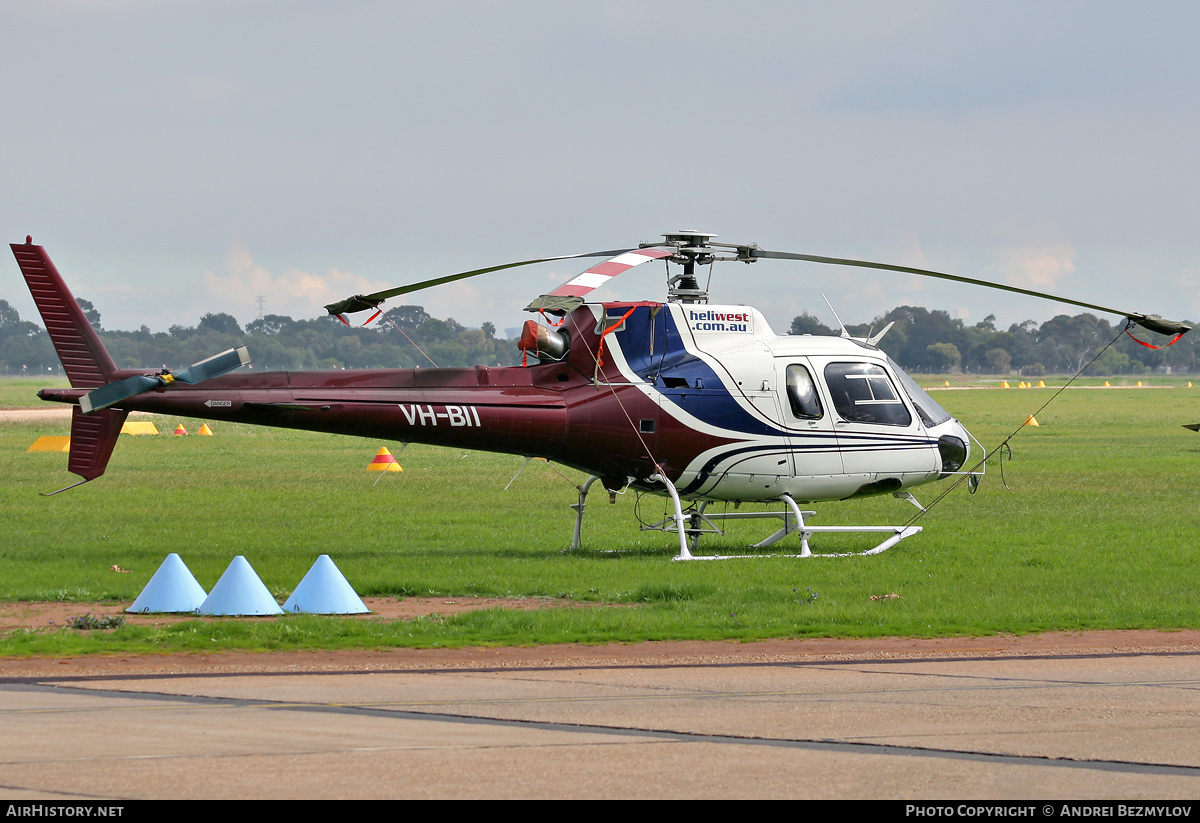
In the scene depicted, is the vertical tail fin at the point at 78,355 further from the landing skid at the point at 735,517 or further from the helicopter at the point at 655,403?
the landing skid at the point at 735,517

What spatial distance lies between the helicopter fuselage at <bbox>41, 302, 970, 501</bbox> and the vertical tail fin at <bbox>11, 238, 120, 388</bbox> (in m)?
1.28

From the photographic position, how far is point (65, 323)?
1748cm

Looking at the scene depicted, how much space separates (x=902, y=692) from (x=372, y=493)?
21.3 metres

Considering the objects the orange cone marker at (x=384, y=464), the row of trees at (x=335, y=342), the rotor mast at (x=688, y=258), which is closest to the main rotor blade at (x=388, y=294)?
the rotor mast at (x=688, y=258)

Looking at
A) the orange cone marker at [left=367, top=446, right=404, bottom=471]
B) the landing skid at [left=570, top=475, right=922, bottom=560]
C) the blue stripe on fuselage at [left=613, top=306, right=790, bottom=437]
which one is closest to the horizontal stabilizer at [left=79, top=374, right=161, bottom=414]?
the landing skid at [left=570, top=475, right=922, bottom=560]

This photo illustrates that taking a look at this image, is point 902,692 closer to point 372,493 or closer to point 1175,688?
point 1175,688

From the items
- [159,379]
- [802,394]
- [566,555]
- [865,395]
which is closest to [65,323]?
[159,379]

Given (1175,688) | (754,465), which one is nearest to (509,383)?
(754,465)

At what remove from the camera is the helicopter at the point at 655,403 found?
58.4 ft

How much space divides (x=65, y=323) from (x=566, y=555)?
7.85m

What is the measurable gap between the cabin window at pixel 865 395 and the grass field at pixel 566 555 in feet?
6.84

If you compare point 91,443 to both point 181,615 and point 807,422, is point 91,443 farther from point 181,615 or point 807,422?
point 807,422

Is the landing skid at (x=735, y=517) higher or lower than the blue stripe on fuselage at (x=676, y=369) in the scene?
lower

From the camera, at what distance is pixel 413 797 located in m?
A: 8.04
